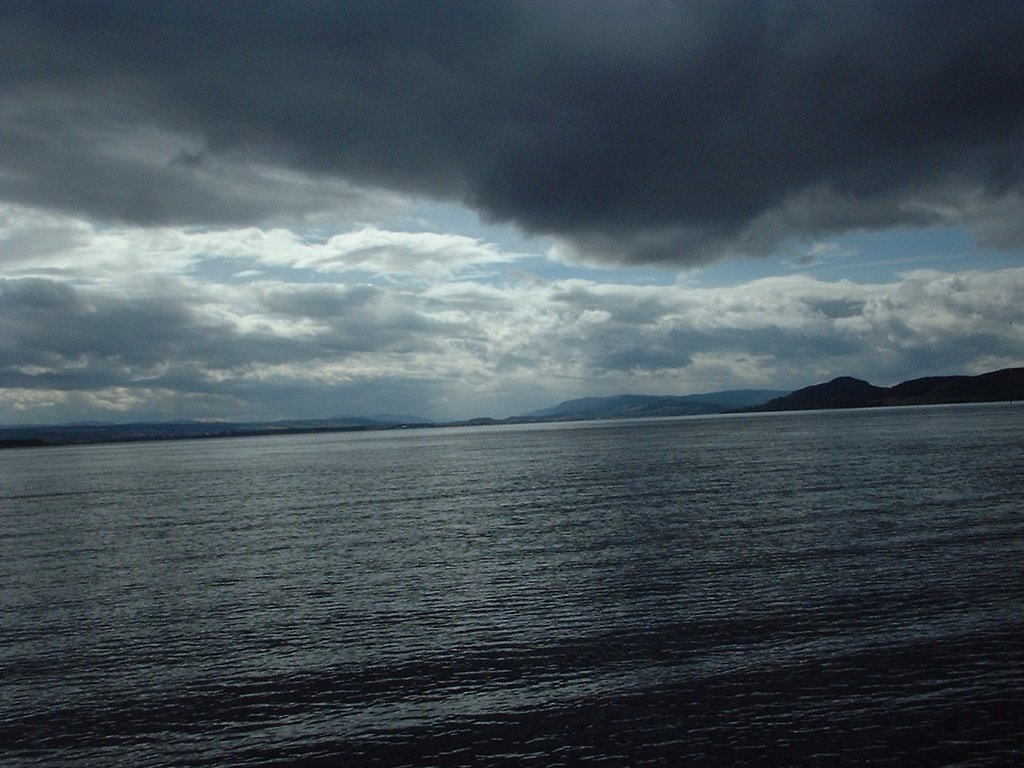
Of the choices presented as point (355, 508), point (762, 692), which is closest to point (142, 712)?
point (762, 692)

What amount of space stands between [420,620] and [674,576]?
17.1 metres

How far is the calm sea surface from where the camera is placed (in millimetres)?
25375

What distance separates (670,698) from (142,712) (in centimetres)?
2050

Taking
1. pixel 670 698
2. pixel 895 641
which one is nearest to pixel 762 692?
pixel 670 698

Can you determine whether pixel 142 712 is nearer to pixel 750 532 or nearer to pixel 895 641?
pixel 895 641

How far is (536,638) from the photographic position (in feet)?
118

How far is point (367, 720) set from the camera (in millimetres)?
27422

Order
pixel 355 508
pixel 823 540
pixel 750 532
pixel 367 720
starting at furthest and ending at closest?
pixel 355 508 → pixel 750 532 → pixel 823 540 → pixel 367 720

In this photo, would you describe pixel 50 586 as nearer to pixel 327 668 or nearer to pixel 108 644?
pixel 108 644

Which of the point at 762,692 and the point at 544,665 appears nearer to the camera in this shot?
the point at 762,692

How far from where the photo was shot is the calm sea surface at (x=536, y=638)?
25375 mm

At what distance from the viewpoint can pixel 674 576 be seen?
47625 mm

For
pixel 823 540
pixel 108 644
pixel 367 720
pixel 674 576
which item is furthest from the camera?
pixel 823 540

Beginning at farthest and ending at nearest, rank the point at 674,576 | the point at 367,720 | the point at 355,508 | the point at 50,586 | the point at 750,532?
the point at 355,508 < the point at 750,532 < the point at 50,586 < the point at 674,576 < the point at 367,720
